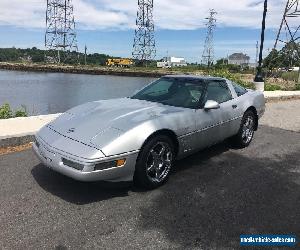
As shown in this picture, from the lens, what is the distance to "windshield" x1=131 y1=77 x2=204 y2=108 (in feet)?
17.0

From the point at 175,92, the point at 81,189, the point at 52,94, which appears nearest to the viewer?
the point at 81,189

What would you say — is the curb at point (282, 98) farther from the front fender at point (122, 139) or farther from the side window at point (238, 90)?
the front fender at point (122, 139)

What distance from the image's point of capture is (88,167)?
369 centimetres

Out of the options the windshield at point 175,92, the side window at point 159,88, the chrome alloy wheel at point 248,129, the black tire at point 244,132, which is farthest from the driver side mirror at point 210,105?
the chrome alloy wheel at point 248,129

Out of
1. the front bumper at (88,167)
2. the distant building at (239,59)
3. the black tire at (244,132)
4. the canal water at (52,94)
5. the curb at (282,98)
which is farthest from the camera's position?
the distant building at (239,59)

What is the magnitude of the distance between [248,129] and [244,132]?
180 mm

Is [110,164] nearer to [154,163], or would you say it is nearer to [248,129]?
[154,163]

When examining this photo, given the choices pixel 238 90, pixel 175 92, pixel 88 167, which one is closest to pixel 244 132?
pixel 238 90

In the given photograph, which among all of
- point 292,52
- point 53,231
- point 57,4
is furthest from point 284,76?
point 57,4

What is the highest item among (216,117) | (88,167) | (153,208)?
(216,117)

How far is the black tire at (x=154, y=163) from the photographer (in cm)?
410

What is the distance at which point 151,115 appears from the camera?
446 centimetres

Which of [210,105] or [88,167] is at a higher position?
[210,105]

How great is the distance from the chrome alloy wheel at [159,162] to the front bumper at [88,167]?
34 cm
